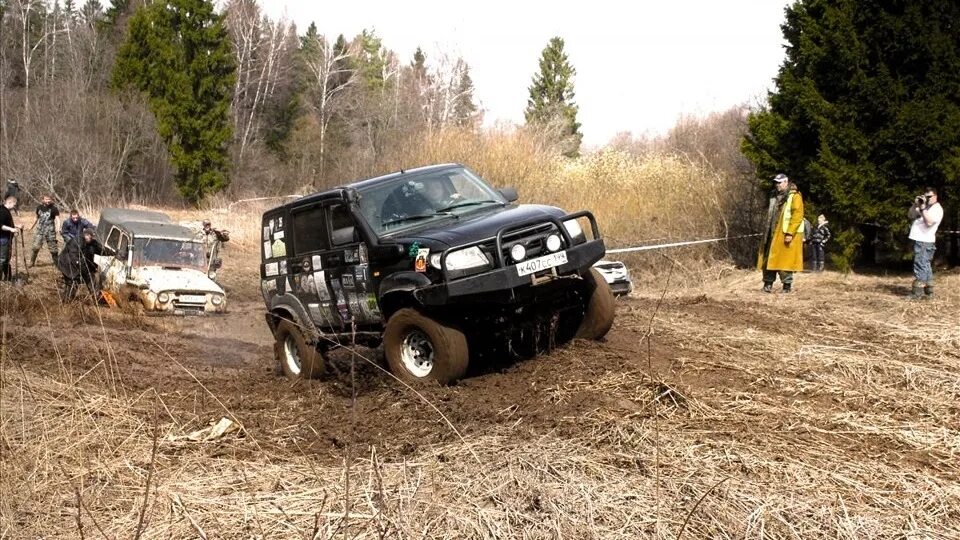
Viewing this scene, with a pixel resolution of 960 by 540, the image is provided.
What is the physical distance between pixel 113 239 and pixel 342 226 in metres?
11.2

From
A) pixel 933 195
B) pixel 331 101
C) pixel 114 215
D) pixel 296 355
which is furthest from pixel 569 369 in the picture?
pixel 331 101

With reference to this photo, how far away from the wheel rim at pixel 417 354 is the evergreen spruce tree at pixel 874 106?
31.6ft

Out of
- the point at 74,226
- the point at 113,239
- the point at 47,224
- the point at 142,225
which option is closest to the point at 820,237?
the point at 142,225

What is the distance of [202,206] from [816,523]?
40453 millimetres

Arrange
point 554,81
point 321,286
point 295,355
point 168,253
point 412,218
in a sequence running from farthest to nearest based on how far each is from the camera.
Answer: point 554,81 → point 168,253 → point 295,355 → point 321,286 → point 412,218

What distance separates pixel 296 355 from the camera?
29.0 ft

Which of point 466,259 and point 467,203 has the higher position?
point 467,203

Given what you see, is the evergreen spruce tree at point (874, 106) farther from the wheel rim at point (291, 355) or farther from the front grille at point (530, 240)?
the wheel rim at point (291, 355)

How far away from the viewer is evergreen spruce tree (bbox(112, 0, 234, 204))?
43.8 m

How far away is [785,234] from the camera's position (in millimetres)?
11898

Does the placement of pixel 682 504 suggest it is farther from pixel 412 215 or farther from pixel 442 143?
pixel 442 143

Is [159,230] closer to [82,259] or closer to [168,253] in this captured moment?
[168,253]

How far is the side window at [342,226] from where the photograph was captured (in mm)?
7523

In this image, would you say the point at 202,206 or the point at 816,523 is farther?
the point at 202,206
